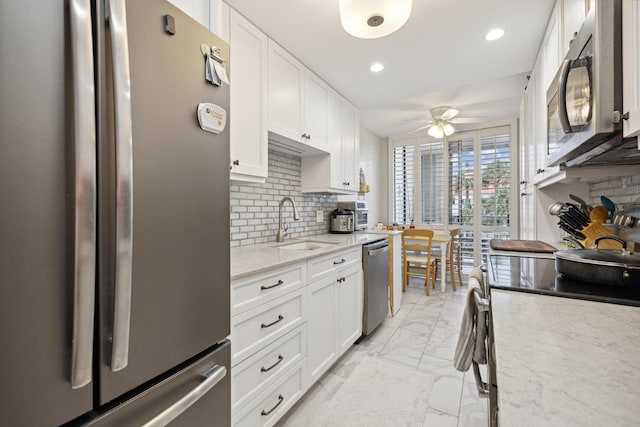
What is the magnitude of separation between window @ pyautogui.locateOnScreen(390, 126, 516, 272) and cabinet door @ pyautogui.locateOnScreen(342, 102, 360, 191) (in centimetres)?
220

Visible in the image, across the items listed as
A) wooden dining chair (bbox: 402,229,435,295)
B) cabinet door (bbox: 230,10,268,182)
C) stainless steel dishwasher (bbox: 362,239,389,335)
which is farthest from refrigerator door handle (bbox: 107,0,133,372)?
wooden dining chair (bbox: 402,229,435,295)

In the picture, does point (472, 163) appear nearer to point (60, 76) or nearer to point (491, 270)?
point (491, 270)

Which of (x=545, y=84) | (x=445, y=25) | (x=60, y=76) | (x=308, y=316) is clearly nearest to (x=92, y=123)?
(x=60, y=76)

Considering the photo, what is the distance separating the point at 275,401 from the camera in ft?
4.75

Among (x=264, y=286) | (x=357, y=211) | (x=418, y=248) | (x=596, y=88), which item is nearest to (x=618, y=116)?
(x=596, y=88)

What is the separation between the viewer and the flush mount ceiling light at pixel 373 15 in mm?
1248

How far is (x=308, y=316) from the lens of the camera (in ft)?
5.63

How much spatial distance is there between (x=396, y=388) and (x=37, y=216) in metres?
2.08

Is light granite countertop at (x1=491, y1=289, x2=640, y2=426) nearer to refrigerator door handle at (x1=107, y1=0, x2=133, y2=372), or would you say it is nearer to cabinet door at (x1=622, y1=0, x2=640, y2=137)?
cabinet door at (x1=622, y1=0, x2=640, y2=137)

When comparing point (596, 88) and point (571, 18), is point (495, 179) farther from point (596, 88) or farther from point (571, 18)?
point (596, 88)

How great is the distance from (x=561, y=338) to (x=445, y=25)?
6.41 feet

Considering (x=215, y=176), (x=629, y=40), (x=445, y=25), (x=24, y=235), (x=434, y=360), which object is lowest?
(x=434, y=360)

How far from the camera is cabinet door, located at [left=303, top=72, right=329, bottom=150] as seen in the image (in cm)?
233

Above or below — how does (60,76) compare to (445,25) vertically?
below
